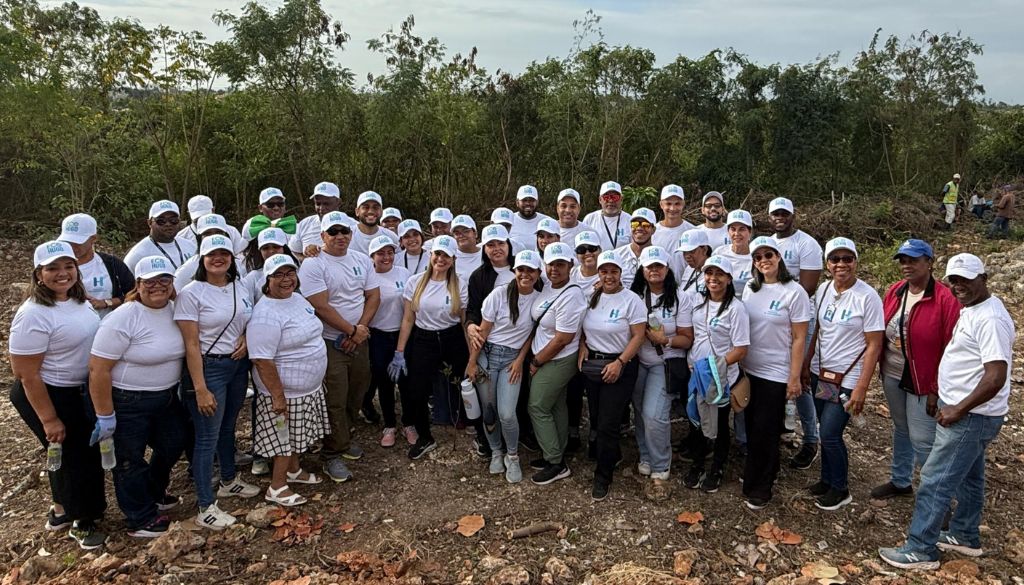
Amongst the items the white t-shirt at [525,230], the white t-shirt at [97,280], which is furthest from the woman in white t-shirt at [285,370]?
the white t-shirt at [525,230]

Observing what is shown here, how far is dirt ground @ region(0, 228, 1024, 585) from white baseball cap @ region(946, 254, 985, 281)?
1.64m

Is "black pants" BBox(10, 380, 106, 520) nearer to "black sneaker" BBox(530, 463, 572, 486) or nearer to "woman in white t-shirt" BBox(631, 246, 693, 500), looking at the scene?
"black sneaker" BBox(530, 463, 572, 486)

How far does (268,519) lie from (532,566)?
1.73 meters

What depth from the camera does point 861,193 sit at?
46.0 feet

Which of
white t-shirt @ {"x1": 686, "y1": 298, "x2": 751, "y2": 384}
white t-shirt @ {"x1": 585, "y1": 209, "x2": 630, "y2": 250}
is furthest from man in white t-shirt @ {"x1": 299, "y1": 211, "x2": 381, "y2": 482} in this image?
white t-shirt @ {"x1": 686, "y1": 298, "x2": 751, "y2": 384}

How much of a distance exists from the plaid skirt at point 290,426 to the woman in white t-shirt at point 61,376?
93cm

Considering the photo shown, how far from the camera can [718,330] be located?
158 inches

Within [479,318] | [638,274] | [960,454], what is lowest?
[960,454]

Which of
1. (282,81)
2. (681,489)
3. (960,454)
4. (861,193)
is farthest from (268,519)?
(861,193)

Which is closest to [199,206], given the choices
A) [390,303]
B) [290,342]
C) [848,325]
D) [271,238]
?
[271,238]

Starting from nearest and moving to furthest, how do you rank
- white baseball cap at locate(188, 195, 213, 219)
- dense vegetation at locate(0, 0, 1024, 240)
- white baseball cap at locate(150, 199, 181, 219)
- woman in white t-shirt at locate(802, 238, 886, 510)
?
woman in white t-shirt at locate(802, 238, 886, 510), white baseball cap at locate(150, 199, 181, 219), white baseball cap at locate(188, 195, 213, 219), dense vegetation at locate(0, 0, 1024, 240)

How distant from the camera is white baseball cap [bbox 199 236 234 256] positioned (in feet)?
12.1

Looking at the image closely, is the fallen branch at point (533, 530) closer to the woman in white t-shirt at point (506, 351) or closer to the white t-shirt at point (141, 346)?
the woman in white t-shirt at point (506, 351)

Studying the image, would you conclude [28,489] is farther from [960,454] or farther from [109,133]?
[109,133]
